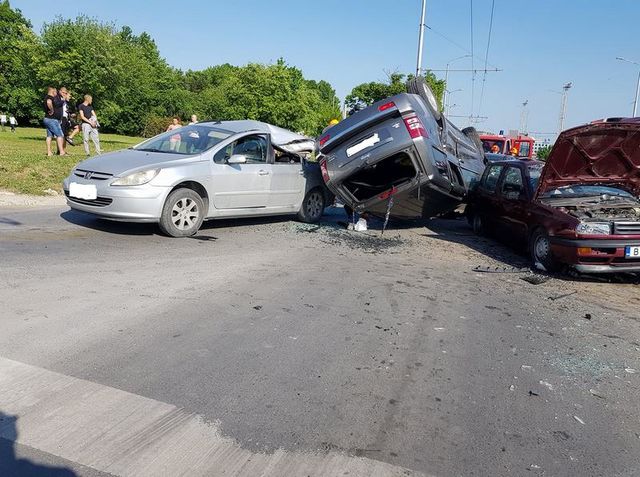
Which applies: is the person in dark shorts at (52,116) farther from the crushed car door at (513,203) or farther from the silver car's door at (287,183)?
the crushed car door at (513,203)

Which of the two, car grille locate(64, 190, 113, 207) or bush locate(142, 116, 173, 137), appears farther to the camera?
bush locate(142, 116, 173, 137)

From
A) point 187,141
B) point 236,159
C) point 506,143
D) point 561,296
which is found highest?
point 506,143

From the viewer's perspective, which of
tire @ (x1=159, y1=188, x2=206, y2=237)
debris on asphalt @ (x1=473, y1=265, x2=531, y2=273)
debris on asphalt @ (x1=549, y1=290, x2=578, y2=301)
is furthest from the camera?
tire @ (x1=159, y1=188, x2=206, y2=237)

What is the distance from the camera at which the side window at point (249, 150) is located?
859 cm

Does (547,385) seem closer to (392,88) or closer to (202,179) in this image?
(202,179)

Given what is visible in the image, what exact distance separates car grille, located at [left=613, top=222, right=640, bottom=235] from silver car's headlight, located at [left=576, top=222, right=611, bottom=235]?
8 cm

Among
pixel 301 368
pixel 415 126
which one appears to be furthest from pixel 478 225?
pixel 301 368

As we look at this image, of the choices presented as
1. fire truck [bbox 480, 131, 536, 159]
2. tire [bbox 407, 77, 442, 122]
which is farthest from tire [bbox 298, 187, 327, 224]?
fire truck [bbox 480, 131, 536, 159]

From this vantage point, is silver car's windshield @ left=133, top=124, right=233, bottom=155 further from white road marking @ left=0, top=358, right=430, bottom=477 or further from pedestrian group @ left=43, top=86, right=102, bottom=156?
pedestrian group @ left=43, top=86, right=102, bottom=156

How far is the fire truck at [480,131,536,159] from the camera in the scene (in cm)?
2454

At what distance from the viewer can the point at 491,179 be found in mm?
10336

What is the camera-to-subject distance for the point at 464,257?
843 cm

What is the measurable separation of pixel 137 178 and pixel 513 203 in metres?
5.91

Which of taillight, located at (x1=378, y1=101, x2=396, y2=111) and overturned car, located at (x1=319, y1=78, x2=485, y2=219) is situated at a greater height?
taillight, located at (x1=378, y1=101, x2=396, y2=111)
